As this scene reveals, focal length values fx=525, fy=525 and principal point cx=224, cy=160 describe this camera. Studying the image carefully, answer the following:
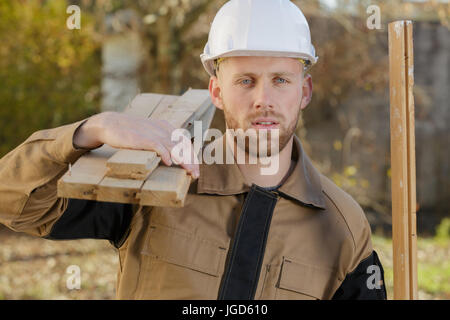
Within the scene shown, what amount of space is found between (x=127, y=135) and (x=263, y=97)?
54 centimetres

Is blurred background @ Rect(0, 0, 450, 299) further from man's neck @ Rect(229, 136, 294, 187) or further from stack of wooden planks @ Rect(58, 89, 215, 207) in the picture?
stack of wooden planks @ Rect(58, 89, 215, 207)

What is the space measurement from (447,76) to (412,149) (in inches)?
305

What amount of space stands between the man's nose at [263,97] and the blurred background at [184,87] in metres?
3.53

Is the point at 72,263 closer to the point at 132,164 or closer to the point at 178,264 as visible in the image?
the point at 178,264

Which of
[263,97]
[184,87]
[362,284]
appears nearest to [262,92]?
[263,97]

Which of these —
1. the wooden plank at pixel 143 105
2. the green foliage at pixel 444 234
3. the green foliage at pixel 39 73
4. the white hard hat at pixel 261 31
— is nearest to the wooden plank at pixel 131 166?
the wooden plank at pixel 143 105

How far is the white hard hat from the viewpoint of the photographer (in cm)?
180

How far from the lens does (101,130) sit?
156 centimetres

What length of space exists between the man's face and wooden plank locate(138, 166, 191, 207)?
0.50 meters

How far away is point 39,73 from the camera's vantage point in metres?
7.64

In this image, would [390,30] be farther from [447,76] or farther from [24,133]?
[447,76]

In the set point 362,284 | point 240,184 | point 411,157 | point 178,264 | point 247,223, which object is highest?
point 411,157

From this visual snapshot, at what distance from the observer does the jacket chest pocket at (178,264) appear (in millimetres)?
1811
